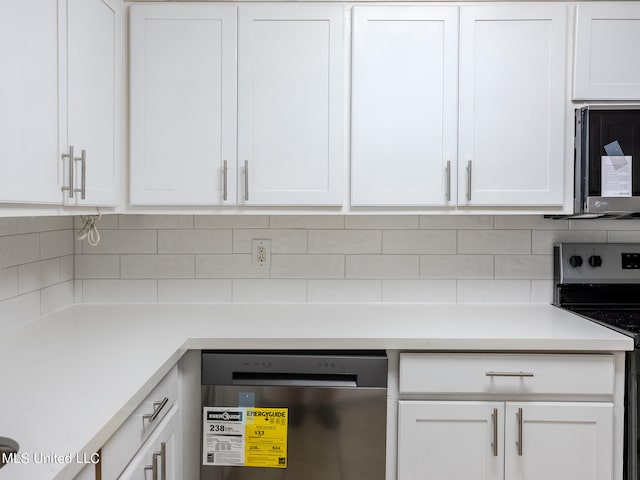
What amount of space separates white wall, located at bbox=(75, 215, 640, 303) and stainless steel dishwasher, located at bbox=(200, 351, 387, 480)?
2.05 ft

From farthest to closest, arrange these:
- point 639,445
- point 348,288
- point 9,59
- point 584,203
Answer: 1. point 348,288
2. point 584,203
3. point 639,445
4. point 9,59

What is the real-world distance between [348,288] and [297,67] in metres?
0.95

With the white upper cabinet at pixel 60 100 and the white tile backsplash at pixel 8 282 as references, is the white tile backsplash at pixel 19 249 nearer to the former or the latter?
the white tile backsplash at pixel 8 282

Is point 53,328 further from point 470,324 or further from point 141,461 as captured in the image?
point 470,324

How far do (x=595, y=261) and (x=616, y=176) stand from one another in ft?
1.58

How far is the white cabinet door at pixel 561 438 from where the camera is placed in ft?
5.33

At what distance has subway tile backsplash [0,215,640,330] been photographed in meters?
2.22

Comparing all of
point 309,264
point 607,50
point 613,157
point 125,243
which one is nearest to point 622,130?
point 613,157

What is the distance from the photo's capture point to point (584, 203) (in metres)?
1.85

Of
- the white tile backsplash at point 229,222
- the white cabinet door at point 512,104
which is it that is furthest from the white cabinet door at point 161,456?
the white cabinet door at point 512,104

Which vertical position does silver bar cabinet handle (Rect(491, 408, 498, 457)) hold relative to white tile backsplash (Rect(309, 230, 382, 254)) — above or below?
below

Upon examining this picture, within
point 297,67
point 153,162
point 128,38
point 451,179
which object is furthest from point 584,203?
point 128,38

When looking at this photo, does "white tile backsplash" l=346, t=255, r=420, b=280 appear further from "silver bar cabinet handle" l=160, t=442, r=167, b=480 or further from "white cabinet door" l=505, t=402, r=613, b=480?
"silver bar cabinet handle" l=160, t=442, r=167, b=480

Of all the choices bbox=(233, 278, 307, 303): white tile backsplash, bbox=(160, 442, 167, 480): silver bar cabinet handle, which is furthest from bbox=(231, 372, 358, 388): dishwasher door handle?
bbox=(233, 278, 307, 303): white tile backsplash
